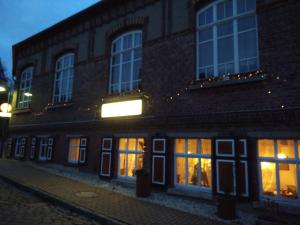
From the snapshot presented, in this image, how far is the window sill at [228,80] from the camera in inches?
297

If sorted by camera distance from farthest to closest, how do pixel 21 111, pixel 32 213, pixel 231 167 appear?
1. pixel 21 111
2. pixel 231 167
3. pixel 32 213

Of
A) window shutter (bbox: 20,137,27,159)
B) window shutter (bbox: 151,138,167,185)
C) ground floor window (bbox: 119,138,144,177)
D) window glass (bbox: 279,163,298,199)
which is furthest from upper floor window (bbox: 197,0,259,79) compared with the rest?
window shutter (bbox: 20,137,27,159)

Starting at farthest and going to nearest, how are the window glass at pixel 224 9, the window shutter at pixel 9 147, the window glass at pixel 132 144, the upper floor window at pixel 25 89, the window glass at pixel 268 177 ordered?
the window shutter at pixel 9 147
the upper floor window at pixel 25 89
the window glass at pixel 132 144
the window glass at pixel 224 9
the window glass at pixel 268 177

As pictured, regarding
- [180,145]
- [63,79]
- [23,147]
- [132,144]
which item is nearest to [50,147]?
[23,147]

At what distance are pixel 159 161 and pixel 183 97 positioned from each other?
96.7 inches

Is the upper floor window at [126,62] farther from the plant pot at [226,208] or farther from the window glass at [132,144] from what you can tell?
the plant pot at [226,208]

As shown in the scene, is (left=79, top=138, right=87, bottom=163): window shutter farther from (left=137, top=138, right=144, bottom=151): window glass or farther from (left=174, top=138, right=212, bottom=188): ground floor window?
(left=174, top=138, right=212, bottom=188): ground floor window

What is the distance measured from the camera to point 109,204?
7.28 metres

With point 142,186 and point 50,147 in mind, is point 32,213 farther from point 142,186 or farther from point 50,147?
point 50,147

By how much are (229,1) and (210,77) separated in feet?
8.93

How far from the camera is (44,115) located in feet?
49.3

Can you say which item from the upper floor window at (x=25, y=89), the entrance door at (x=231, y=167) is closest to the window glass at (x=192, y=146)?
the entrance door at (x=231, y=167)

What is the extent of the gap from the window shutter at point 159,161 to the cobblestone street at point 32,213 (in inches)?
132

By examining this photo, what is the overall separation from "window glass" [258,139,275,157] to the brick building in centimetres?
3
